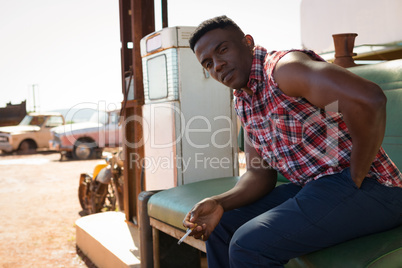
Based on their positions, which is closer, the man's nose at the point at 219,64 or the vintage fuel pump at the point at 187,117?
the man's nose at the point at 219,64

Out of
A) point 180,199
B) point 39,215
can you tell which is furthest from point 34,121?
point 180,199

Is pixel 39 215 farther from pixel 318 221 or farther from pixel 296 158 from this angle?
pixel 318 221

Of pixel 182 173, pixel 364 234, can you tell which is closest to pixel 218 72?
pixel 364 234

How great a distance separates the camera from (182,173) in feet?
11.0

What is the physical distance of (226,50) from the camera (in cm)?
186

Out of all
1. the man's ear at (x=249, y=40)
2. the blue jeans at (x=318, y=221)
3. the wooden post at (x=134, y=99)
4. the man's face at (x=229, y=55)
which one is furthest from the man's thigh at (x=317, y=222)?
the wooden post at (x=134, y=99)

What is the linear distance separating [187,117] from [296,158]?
5.57ft

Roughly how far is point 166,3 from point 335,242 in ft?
11.5

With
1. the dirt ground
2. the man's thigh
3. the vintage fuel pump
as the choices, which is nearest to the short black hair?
the man's thigh

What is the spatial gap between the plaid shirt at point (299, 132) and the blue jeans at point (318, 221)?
0.07 metres

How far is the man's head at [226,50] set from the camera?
6.01ft

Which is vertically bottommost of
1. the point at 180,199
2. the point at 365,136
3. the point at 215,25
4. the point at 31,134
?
the point at 31,134

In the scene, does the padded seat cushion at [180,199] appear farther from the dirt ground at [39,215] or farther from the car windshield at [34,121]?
the car windshield at [34,121]

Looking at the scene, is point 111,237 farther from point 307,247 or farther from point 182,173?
point 307,247
